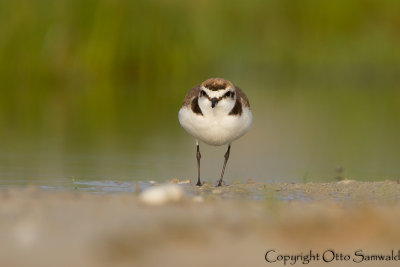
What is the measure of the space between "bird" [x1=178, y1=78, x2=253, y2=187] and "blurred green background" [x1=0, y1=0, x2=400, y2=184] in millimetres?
1117

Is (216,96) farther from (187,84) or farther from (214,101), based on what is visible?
(187,84)

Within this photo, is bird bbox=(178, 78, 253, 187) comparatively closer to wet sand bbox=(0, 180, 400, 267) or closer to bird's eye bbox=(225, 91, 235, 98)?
bird's eye bbox=(225, 91, 235, 98)

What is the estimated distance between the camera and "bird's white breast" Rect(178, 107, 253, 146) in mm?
9148

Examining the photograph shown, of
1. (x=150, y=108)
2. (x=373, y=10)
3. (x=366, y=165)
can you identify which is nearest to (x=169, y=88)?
(x=150, y=108)

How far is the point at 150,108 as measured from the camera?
63.9ft

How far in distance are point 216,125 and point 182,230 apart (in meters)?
3.25

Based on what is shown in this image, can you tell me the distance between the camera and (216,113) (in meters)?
9.14

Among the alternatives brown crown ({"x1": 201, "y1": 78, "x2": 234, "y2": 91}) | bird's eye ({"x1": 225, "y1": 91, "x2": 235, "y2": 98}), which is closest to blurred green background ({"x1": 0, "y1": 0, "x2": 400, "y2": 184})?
bird's eye ({"x1": 225, "y1": 91, "x2": 235, "y2": 98})

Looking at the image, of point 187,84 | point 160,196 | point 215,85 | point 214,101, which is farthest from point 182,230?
point 187,84

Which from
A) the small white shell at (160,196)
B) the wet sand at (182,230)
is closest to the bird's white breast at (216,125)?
the wet sand at (182,230)

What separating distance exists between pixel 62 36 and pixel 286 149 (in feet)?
37.3

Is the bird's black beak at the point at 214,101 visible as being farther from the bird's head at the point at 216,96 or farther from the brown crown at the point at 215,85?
the brown crown at the point at 215,85

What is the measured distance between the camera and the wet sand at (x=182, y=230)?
17.5ft

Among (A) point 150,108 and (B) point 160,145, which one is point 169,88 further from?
(B) point 160,145
